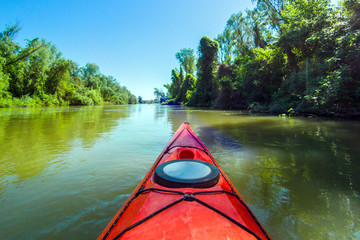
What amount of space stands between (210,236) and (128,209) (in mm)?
704

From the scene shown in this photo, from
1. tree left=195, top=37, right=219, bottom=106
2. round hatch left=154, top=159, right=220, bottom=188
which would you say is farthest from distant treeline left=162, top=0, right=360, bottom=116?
round hatch left=154, top=159, right=220, bottom=188

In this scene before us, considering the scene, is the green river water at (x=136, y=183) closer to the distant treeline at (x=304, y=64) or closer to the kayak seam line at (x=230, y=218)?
the kayak seam line at (x=230, y=218)

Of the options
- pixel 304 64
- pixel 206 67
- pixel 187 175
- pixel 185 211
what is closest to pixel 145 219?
pixel 185 211

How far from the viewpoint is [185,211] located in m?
1.15

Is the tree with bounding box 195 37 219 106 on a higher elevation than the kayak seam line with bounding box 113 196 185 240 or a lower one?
higher

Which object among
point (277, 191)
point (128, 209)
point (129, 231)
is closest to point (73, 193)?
point (128, 209)

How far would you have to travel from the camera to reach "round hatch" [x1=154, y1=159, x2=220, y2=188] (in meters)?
1.46

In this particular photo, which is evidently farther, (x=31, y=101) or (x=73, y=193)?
(x=31, y=101)

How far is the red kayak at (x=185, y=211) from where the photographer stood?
3.30 feet

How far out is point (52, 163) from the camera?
3480 mm

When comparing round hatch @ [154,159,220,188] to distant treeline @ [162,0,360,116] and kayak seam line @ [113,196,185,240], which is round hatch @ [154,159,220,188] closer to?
kayak seam line @ [113,196,185,240]

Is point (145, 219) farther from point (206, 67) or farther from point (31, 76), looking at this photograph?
point (31, 76)

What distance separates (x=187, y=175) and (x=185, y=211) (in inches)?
16.8

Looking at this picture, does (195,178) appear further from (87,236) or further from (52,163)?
(52,163)
